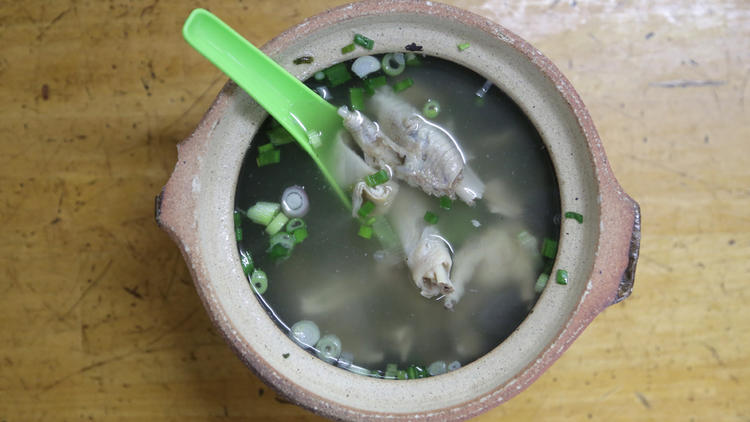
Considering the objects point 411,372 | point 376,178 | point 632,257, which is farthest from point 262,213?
point 632,257

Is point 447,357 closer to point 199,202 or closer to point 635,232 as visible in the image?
point 635,232

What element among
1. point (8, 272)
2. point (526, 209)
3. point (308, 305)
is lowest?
point (8, 272)

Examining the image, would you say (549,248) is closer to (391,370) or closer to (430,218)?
(430,218)

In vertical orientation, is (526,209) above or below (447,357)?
above

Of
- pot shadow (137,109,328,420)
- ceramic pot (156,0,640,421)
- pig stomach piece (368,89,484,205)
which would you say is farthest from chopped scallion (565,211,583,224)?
pot shadow (137,109,328,420)

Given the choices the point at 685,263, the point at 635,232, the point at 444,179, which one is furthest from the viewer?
the point at 685,263

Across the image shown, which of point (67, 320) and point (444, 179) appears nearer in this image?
point (444, 179)

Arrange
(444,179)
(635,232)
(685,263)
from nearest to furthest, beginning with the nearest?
(635,232), (444,179), (685,263)


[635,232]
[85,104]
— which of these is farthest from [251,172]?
[635,232]
